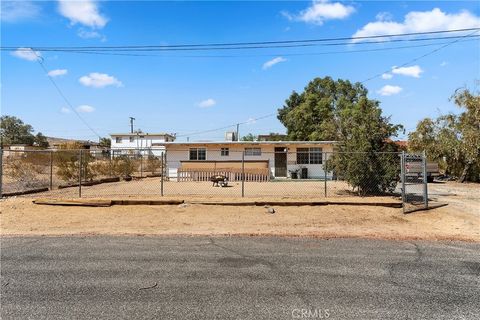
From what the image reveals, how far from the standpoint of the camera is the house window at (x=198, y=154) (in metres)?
28.3

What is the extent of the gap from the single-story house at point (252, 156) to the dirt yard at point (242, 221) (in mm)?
14283

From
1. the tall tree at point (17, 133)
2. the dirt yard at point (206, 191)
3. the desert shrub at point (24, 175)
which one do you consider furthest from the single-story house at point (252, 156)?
the tall tree at point (17, 133)

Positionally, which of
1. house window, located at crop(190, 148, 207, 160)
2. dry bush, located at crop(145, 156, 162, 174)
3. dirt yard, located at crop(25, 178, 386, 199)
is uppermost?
house window, located at crop(190, 148, 207, 160)

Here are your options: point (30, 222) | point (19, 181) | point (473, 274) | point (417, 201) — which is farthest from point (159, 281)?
point (19, 181)

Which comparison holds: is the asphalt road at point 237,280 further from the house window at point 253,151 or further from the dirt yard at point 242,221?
the house window at point 253,151

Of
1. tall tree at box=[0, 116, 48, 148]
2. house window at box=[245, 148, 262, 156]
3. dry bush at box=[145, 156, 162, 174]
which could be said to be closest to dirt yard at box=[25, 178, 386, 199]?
house window at box=[245, 148, 262, 156]

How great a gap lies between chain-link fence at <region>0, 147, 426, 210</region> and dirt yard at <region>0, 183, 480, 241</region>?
2738 mm

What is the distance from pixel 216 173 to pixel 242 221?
14.8 metres

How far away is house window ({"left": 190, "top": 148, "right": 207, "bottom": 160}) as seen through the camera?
2834cm

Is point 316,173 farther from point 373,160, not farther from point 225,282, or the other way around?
point 225,282

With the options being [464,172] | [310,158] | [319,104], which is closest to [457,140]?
[464,172]

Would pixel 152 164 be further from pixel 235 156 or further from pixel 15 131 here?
pixel 15 131

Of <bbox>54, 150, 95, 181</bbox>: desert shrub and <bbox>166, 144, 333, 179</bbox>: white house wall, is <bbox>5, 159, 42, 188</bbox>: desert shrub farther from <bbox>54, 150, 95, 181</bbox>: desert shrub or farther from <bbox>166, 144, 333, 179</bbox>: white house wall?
<bbox>166, 144, 333, 179</bbox>: white house wall

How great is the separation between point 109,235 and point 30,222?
298 centimetres
